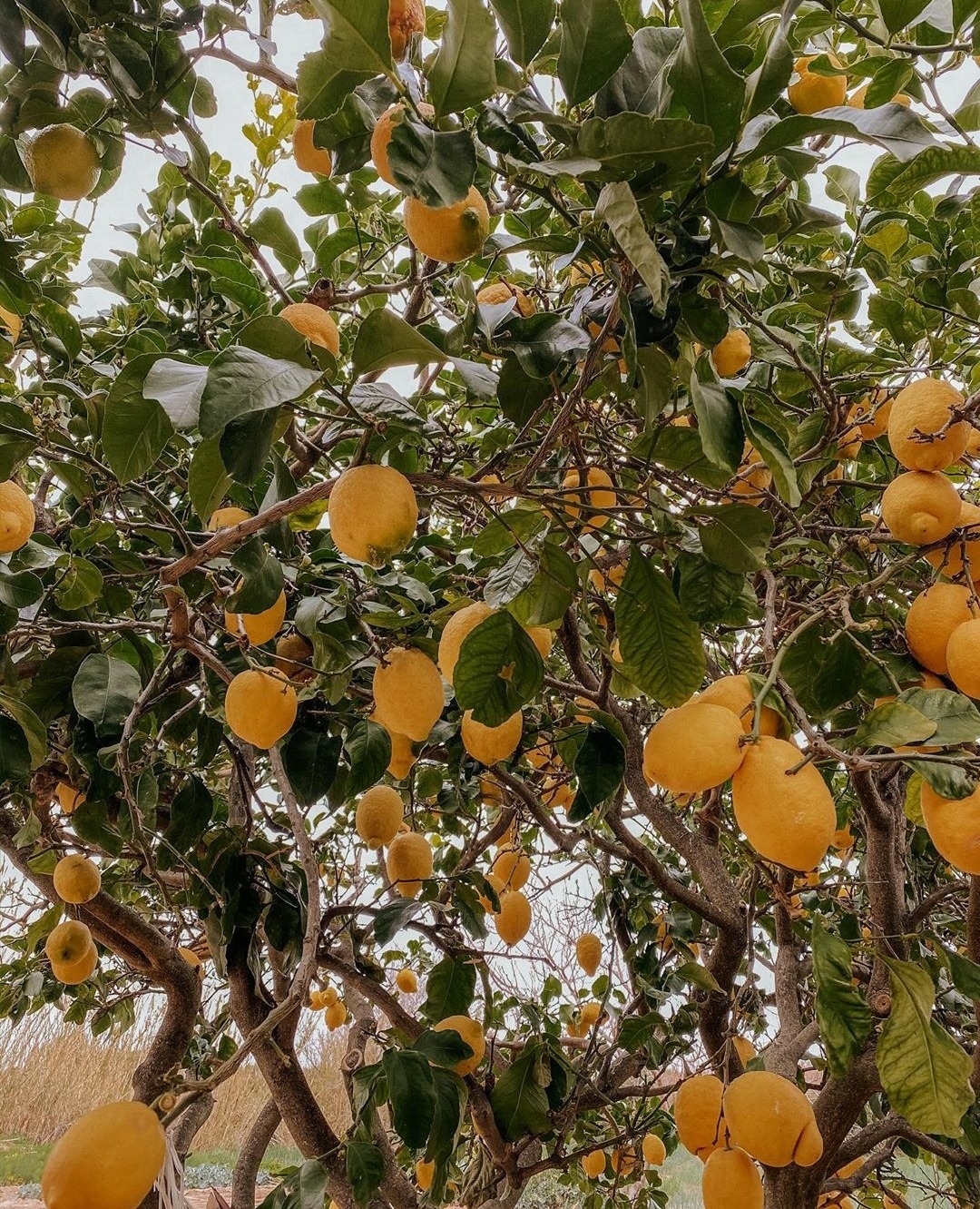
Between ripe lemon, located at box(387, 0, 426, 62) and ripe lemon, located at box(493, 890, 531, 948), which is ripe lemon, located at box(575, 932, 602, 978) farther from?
ripe lemon, located at box(387, 0, 426, 62)

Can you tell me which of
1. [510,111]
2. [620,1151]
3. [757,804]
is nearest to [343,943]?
[620,1151]

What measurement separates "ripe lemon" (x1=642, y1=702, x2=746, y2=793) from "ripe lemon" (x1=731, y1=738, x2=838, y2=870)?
0.03m

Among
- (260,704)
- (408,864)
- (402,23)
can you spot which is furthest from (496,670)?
(408,864)

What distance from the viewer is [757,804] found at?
83 centimetres

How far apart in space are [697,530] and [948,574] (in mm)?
456

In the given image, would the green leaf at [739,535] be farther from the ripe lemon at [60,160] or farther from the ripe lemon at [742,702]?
the ripe lemon at [60,160]

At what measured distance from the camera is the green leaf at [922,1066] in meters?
0.79

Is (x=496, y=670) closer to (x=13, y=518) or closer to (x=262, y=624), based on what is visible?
(x=262, y=624)

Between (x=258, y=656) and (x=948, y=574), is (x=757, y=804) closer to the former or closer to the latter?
(x=948, y=574)

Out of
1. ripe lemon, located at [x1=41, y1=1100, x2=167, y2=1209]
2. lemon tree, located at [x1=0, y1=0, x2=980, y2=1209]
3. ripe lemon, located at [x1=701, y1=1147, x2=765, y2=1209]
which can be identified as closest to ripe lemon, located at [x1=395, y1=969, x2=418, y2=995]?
lemon tree, located at [x1=0, y1=0, x2=980, y2=1209]

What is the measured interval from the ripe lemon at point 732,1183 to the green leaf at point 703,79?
5.05 feet

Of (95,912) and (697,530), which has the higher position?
(697,530)

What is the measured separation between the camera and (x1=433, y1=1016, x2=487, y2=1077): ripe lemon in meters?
1.62

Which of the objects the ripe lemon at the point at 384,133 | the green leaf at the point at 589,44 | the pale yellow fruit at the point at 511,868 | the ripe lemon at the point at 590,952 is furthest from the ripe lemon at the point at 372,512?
the ripe lemon at the point at 590,952
